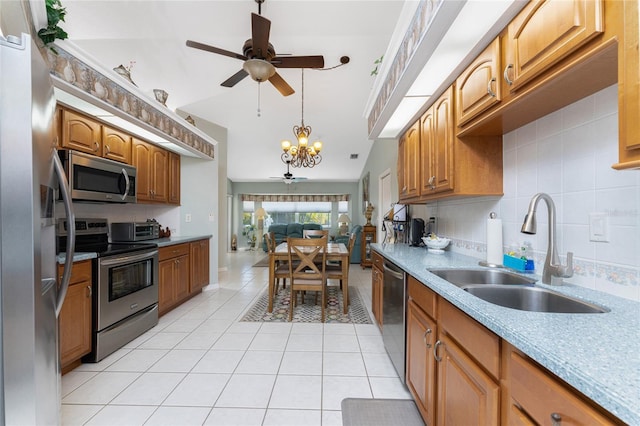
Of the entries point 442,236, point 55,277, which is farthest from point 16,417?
point 442,236

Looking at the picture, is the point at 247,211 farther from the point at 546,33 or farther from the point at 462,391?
the point at 546,33

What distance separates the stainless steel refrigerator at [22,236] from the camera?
789 mm

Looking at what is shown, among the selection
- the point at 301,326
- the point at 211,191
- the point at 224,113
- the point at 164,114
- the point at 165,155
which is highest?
the point at 224,113

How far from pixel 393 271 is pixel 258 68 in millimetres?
2035

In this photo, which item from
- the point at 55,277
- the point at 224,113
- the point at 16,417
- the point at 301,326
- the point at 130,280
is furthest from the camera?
the point at 224,113

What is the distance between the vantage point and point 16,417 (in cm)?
82

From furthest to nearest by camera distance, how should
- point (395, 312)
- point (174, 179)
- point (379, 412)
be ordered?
point (174, 179) → point (395, 312) → point (379, 412)

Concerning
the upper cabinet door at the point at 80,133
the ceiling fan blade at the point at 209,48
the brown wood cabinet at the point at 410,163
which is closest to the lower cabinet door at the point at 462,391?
the brown wood cabinet at the point at 410,163

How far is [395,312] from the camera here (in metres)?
1.83

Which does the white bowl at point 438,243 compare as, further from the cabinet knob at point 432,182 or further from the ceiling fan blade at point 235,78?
the ceiling fan blade at point 235,78

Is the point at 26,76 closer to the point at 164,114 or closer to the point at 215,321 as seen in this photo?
→ the point at 164,114

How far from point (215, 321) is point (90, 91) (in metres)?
2.36

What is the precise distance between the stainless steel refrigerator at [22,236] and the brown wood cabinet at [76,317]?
121 centimetres

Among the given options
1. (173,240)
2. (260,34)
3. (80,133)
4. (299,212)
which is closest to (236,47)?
(260,34)
